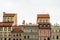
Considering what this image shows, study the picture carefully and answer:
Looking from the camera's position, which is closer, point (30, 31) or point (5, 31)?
point (30, 31)

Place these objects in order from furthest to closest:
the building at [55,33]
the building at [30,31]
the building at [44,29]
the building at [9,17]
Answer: the building at [9,17], the building at [30,31], the building at [55,33], the building at [44,29]

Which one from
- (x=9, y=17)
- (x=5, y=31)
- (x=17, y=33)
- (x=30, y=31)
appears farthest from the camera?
(x=9, y=17)

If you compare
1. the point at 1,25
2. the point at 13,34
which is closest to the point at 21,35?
the point at 13,34

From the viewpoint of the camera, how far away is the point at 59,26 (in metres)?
102

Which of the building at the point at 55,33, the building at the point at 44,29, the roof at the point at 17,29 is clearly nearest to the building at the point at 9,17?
the roof at the point at 17,29

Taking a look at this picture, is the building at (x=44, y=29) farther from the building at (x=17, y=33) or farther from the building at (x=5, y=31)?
the building at (x=5, y=31)

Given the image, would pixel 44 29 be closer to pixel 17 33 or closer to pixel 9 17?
pixel 17 33

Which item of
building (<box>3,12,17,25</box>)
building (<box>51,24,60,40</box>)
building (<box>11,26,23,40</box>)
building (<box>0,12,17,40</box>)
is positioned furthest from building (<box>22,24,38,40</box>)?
building (<box>3,12,17,25</box>)

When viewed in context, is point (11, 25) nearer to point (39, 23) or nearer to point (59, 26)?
point (39, 23)

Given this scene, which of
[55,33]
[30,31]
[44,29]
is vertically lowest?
[55,33]

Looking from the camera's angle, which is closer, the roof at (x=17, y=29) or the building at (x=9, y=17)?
the roof at (x=17, y=29)

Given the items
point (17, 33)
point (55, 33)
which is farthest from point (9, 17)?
point (55, 33)

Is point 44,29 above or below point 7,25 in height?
below

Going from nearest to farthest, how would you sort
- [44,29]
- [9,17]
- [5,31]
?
1. [44,29]
2. [5,31]
3. [9,17]
